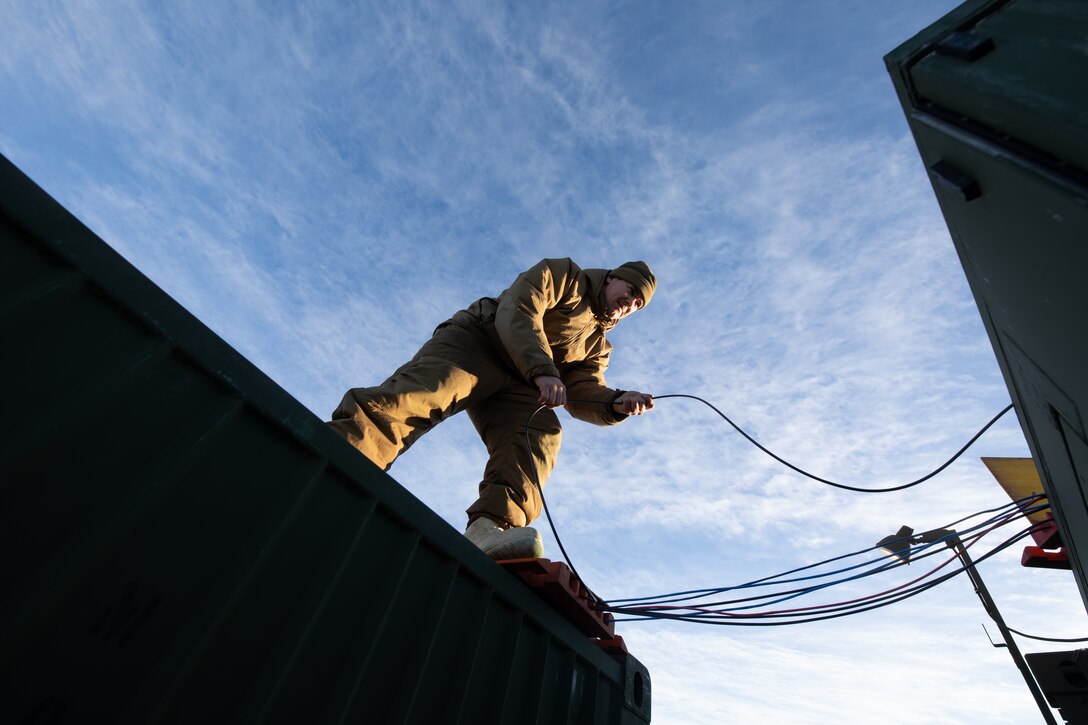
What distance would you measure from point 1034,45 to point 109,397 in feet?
6.36

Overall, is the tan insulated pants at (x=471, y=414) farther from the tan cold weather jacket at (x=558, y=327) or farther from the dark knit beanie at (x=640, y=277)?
the dark knit beanie at (x=640, y=277)

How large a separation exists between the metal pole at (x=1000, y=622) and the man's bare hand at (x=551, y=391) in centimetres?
190

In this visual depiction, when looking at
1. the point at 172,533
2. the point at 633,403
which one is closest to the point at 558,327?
the point at 633,403

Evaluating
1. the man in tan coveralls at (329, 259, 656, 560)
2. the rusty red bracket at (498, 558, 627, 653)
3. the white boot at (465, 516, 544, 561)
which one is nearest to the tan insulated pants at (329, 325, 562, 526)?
the man in tan coveralls at (329, 259, 656, 560)

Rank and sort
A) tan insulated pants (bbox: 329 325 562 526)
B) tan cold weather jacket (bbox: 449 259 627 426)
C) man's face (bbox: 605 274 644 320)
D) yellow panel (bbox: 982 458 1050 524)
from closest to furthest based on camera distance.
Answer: tan insulated pants (bbox: 329 325 562 526) < yellow panel (bbox: 982 458 1050 524) < tan cold weather jacket (bbox: 449 259 627 426) < man's face (bbox: 605 274 644 320)

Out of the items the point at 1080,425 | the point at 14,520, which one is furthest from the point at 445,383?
the point at 1080,425

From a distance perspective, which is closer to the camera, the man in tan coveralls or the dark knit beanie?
the man in tan coveralls

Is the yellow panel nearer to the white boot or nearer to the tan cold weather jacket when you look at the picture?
the tan cold weather jacket

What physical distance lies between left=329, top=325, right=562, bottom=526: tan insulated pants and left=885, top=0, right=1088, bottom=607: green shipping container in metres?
1.90

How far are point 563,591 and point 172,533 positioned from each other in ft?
4.61

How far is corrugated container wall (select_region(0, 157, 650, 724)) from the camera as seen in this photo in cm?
98

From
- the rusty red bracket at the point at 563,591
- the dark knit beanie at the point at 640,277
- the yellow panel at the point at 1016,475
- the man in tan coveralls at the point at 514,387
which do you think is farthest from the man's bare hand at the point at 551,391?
the yellow panel at the point at 1016,475

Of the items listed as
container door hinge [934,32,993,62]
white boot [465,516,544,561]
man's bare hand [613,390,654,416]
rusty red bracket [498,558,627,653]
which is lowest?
rusty red bracket [498,558,627,653]

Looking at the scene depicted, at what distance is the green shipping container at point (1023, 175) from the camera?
90 centimetres
